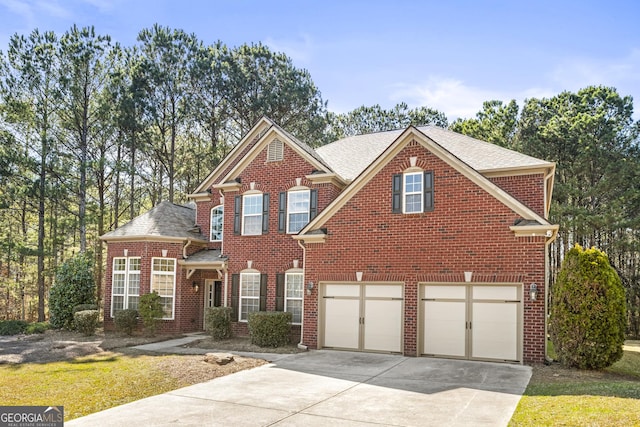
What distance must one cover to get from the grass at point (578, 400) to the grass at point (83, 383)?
6406 millimetres

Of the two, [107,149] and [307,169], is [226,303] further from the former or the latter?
[107,149]

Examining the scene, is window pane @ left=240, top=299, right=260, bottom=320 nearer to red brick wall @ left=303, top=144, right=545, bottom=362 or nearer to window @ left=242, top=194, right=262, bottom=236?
window @ left=242, top=194, right=262, bottom=236

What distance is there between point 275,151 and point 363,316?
704 cm

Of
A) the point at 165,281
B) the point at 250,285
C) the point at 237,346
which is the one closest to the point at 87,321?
the point at 165,281

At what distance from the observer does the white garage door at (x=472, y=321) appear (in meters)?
12.4

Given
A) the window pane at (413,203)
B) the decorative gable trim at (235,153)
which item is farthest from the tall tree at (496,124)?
the window pane at (413,203)

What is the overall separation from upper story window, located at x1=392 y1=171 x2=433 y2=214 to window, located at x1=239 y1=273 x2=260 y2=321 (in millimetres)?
6188

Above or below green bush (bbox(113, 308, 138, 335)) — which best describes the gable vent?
above

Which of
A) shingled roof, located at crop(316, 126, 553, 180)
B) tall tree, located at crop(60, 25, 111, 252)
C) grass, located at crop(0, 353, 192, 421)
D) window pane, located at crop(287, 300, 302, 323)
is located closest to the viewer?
grass, located at crop(0, 353, 192, 421)

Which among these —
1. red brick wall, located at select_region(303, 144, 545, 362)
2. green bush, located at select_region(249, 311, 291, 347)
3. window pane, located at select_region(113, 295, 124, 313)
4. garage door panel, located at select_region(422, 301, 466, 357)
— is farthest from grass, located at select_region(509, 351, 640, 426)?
window pane, located at select_region(113, 295, 124, 313)

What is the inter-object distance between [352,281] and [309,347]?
236 cm

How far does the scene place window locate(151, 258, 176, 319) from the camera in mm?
18812

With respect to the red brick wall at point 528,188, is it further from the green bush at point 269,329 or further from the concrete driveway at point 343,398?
the green bush at point 269,329

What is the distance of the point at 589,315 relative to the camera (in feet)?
36.8
